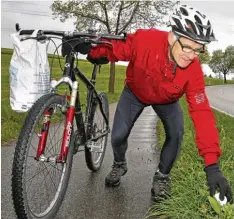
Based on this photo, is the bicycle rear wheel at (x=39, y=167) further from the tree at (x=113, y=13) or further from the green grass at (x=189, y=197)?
the tree at (x=113, y=13)

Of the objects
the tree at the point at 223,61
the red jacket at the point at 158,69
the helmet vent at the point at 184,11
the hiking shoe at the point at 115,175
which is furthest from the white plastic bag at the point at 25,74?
the tree at the point at 223,61

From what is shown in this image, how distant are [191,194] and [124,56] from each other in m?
1.47

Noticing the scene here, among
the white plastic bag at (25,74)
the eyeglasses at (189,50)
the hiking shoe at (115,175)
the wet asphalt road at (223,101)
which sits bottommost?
the wet asphalt road at (223,101)

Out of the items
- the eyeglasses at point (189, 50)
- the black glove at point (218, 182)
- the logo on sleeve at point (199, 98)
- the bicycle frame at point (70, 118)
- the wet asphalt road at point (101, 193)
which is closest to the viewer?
the black glove at point (218, 182)

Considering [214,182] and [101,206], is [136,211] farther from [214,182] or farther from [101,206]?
[214,182]

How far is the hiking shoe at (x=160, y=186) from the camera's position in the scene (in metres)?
4.48

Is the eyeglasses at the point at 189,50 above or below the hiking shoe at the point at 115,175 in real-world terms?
above

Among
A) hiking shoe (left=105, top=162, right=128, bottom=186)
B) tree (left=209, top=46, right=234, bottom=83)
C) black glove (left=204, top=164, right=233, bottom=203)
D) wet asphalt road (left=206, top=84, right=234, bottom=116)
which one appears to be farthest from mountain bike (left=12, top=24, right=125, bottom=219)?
tree (left=209, top=46, right=234, bottom=83)

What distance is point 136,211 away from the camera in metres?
4.14

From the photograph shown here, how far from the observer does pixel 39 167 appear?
13.0 feet

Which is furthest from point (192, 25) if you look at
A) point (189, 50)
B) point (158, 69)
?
point (158, 69)

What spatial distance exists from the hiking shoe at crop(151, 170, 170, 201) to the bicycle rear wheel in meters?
1.22

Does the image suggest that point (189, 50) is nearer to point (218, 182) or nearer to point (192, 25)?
point (192, 25)

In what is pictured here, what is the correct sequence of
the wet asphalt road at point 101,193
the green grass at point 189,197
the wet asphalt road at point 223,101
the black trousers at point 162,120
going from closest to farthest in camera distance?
the green grass at point 189,197 < the wet asphalt road at point 101,193 < the black trousers at point 162,120 < the wet asphalt road at point 223,101
